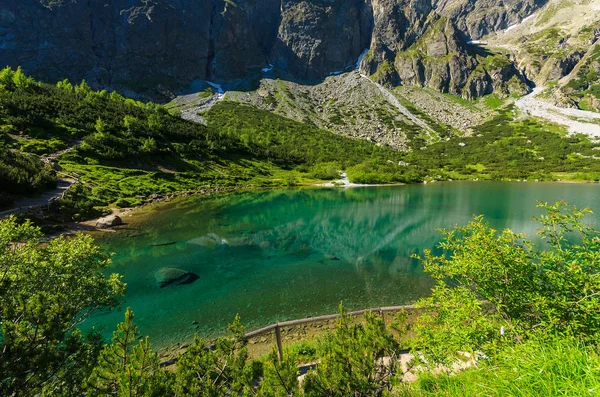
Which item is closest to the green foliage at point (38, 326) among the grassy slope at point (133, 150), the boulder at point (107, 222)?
the boulder at point (107, 222)

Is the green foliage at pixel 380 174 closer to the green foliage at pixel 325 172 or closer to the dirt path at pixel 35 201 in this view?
the green foliage at pixel 325 172

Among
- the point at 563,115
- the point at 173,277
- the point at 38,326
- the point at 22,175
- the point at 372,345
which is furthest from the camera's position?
the point at 563,115

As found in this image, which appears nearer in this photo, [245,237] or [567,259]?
[567,259]

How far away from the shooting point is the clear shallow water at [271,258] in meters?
17.2

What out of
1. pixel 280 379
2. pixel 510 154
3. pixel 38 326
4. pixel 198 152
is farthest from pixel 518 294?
pixel 510 154

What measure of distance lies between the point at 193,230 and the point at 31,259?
27682 millimetres

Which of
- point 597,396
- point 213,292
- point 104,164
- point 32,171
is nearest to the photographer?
point 597,396

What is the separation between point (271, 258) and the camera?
87.5 ft

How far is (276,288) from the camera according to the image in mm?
20406

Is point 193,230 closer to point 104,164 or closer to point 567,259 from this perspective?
point 567,259

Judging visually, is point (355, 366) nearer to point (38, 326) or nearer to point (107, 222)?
point (38, 326)

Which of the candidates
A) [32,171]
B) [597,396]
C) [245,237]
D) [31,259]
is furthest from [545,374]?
[32,171]

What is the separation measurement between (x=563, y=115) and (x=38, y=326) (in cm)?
24612

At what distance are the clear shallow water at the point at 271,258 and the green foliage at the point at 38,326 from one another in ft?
26.9
